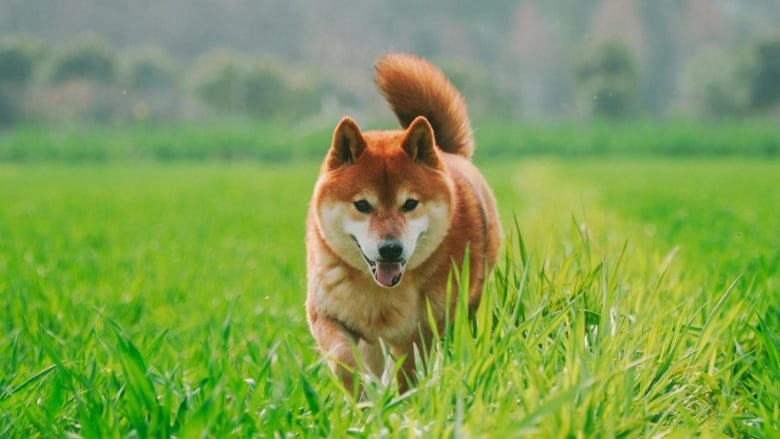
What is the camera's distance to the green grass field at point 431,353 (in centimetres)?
245

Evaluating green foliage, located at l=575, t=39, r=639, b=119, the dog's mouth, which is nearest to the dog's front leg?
the dog's mouth

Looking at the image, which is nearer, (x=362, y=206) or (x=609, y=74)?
(x=362, y=206)

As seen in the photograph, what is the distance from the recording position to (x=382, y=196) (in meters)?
3.51

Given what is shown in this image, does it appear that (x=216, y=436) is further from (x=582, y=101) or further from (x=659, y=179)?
(x=582, y=101)

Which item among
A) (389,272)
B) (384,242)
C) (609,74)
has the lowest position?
(609,74)

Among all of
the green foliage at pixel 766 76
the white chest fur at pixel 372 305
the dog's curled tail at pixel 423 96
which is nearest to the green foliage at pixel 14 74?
the green foliage at pixel 766 76

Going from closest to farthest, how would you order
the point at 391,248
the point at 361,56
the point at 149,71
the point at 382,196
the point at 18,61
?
1. the point at 391,248
2. the point at 382,196
3. the point at 18,61
4. the point at 149,71
5. the point at 361,56

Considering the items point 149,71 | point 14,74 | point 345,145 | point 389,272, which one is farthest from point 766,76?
point 389,272

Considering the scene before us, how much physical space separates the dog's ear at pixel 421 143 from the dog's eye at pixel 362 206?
29cm

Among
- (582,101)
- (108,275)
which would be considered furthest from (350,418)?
(582,101)

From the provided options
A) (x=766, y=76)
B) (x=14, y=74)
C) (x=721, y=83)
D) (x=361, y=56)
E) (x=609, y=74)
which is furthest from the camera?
(x=609, y=74)

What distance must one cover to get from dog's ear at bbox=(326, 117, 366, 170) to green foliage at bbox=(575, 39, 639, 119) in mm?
47090

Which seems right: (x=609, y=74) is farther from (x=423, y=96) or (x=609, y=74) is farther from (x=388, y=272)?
(x=388, y=272)

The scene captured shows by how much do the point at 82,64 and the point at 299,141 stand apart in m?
12.6
